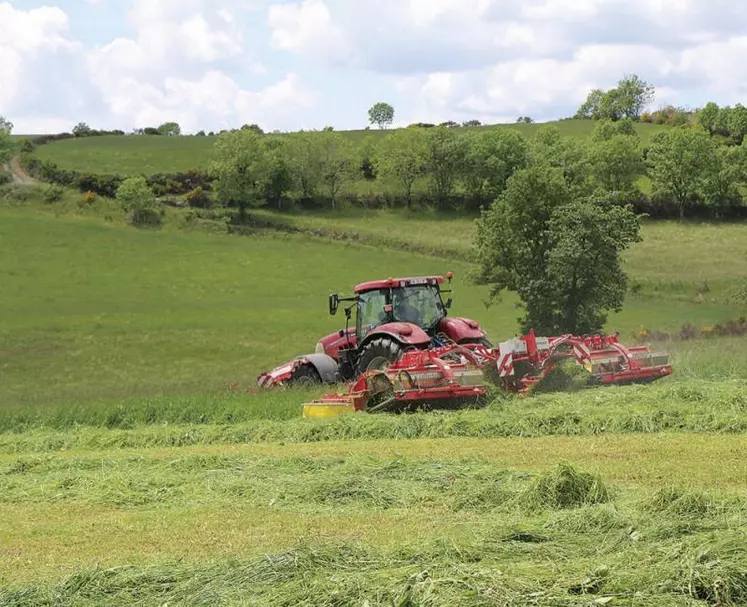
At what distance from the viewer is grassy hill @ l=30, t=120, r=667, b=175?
268ft

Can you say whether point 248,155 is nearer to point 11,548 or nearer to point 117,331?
point 117,331

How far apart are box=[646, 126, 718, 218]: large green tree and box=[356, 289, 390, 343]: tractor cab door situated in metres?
57.7

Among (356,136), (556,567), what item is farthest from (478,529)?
(356,136)

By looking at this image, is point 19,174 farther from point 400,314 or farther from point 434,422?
point 434,422

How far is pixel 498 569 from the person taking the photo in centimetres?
550

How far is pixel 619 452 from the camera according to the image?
1139 cm

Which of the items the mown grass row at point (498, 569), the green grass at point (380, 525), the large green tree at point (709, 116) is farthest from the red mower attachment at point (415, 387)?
the large green tree at point (709, 116)

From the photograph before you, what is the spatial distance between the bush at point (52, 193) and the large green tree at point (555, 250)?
45.3 metres

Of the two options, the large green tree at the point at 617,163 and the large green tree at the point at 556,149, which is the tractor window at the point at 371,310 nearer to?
Answer: the large green tree at the point at 556,149

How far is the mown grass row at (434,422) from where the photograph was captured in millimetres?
13414

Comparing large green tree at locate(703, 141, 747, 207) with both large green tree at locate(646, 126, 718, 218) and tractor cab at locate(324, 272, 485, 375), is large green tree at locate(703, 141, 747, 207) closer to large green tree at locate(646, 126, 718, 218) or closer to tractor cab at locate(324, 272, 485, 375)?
large green tree at locate(646, 126, 718, 218)

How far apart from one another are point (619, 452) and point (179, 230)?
54794mm

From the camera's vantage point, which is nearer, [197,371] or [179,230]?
[197,371]

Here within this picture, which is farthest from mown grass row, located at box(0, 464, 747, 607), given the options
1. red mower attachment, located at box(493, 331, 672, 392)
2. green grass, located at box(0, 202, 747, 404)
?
green grass, located at box(0, 202, 747, 404)
